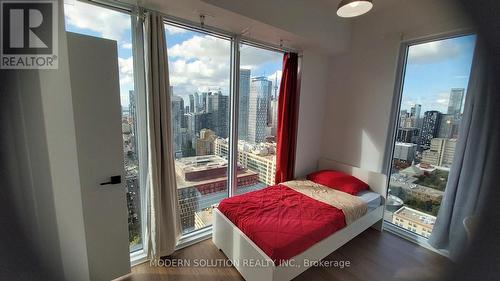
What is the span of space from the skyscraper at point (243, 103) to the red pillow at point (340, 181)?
1.30 metres

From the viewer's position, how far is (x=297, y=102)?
293 cm

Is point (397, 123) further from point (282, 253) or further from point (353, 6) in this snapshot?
point (282, 253)

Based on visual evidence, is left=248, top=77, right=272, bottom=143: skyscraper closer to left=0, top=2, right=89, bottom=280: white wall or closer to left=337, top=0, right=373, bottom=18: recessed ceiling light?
left=337, top=0, right=373, bottom=18: recessed ceiling light

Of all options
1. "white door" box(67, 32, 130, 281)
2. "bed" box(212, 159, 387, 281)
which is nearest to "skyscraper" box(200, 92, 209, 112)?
"white door" box(67, 32, 130, 281)

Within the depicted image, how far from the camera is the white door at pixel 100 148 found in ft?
4.56

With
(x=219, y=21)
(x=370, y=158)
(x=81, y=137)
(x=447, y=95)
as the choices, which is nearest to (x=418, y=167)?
(x=370, y=158)

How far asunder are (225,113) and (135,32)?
1224 millimetres

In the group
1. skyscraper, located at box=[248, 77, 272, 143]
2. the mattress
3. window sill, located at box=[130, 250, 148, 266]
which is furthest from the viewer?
skyscraper, located at box=[248, 77, 272, 143]

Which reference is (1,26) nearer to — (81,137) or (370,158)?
(81,137)

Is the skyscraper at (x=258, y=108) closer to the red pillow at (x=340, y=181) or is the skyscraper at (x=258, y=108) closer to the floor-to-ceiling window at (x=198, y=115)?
the floor-to-ceiling window at (x=198, y=115)

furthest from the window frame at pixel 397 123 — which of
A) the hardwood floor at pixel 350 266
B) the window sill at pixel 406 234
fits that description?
the hardwood floor at pixel 350 266

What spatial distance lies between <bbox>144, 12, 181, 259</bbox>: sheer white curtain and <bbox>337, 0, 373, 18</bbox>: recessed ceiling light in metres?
1.58

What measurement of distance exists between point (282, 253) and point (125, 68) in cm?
211

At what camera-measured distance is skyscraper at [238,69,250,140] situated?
2565 mm
